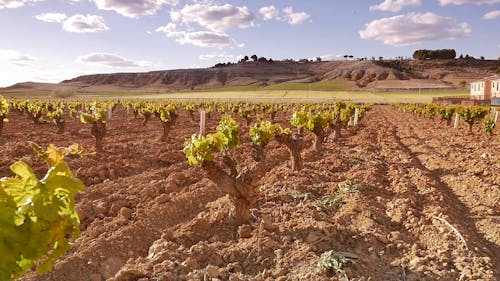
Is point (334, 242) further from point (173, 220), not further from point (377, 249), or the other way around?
point (173, 220)

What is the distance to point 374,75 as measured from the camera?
11962cm

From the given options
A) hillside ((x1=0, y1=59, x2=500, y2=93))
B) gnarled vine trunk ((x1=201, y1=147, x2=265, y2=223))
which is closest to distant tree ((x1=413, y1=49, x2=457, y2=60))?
hillside ((x1=0, y1=59, x2=500, y2=93))

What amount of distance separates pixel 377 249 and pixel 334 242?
0.59 m

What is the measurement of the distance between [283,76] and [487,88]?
87.4m

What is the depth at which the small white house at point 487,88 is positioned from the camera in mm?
55581

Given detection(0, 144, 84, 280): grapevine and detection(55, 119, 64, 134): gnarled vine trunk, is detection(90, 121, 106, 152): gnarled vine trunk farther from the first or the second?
detection(0, 144, 84, 280): grapevine

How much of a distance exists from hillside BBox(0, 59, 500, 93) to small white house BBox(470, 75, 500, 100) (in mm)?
46439

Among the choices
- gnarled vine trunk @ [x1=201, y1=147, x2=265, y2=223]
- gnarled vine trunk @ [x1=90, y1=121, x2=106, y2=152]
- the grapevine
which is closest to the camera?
the grapevine

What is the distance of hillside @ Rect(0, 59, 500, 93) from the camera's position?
11925cm

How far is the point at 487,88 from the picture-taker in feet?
191

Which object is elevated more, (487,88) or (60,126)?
(60,126)

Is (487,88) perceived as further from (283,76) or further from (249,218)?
(283,76)

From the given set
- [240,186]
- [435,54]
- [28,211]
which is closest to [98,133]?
[240,186]

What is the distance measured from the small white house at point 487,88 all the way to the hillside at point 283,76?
4644 centimetres
